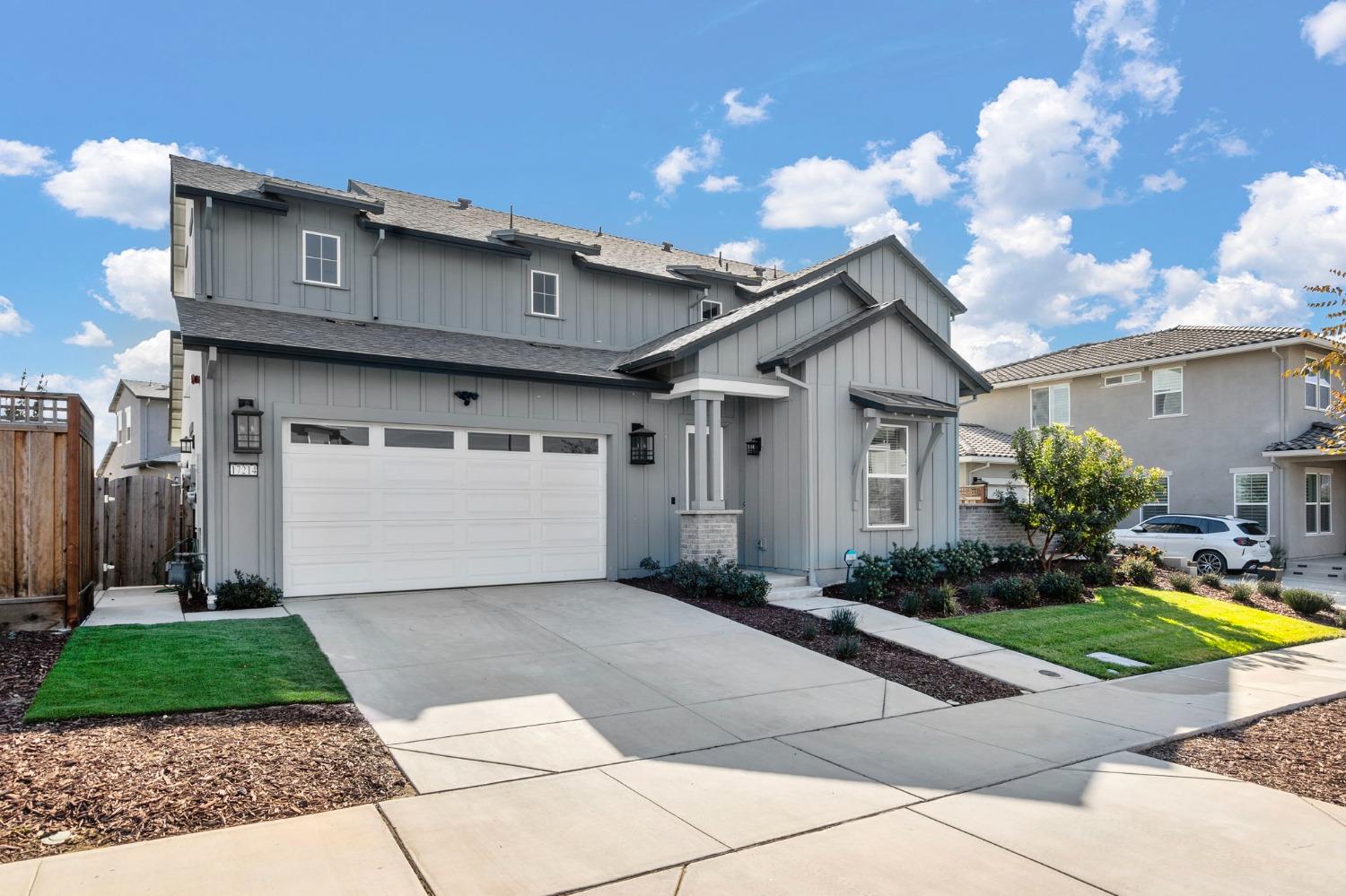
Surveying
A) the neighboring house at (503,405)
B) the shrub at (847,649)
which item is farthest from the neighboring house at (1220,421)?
the shrub at (847,649)

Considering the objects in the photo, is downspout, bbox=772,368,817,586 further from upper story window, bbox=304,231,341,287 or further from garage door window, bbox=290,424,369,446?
upper story window, bbox=304,231,341,287

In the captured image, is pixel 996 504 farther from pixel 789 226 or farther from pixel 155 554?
pixel 155 554

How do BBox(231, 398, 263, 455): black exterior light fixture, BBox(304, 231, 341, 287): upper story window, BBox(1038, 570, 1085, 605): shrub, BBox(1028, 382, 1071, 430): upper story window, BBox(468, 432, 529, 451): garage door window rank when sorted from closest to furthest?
BBox(231, 398, 263, 455): black exterior light fixture < BBox(468, 432, 529, 451): garage door window < BBox(304, 231, 341, 287): upper story window < BBox(1038, 570, 1085, 605): shrub < BBox(1028, 382, 1071, 430): upper story window

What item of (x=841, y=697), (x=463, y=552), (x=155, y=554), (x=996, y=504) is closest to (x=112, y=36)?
(x=155, y=554)

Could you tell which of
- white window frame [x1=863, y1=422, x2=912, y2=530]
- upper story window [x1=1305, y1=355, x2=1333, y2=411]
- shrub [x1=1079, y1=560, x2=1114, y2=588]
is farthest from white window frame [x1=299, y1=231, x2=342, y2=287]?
upper story window [x1=1305, y1=355, x2=1333, y2=411]

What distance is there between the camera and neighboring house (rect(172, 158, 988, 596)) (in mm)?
10305

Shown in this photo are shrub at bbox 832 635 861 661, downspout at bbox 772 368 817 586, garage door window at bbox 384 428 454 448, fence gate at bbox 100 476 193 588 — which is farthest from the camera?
downspout at bbox 772 368 817 586

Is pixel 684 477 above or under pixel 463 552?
above

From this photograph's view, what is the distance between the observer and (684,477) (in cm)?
1330

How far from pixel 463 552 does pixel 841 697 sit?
20.3ft

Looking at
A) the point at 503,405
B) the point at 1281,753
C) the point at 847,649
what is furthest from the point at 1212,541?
the point at 503,405

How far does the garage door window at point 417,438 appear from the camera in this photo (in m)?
11.0

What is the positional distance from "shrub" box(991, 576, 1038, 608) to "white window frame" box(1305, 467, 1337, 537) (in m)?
14.0

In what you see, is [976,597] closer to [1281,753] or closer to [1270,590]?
[1281,753]
